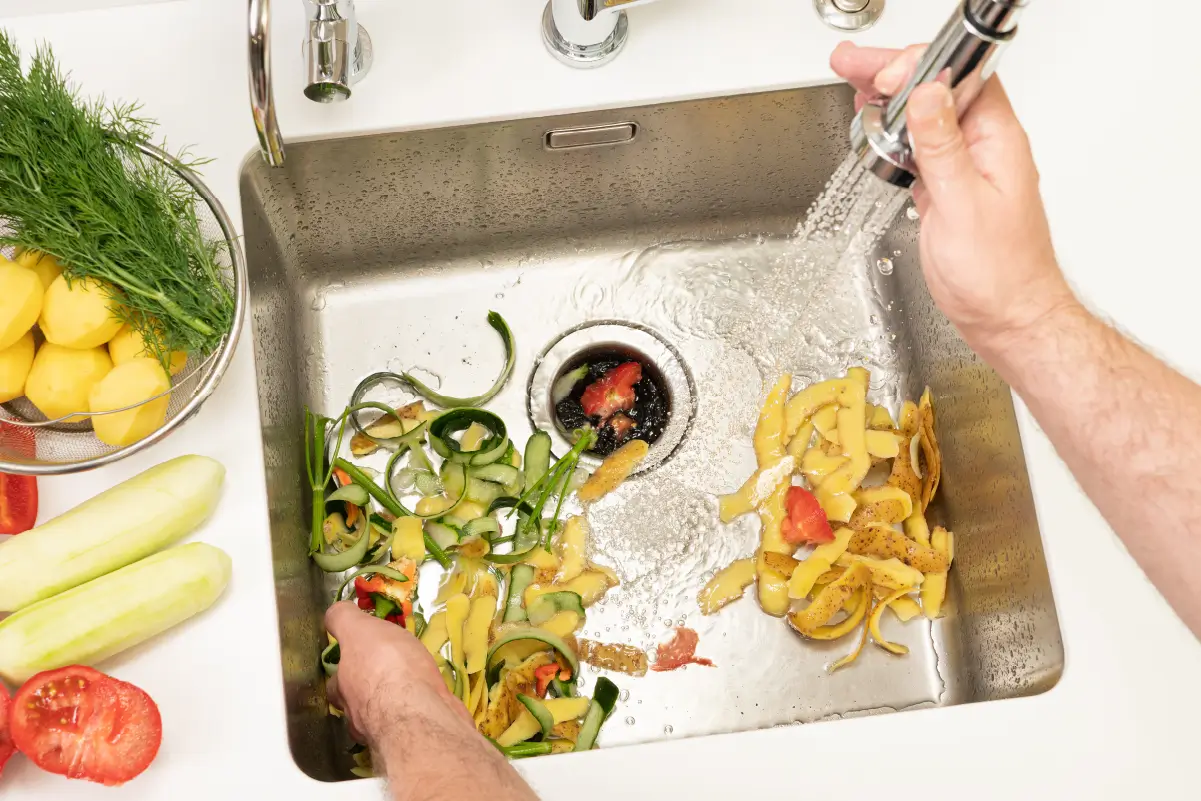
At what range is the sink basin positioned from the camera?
3.06 feet

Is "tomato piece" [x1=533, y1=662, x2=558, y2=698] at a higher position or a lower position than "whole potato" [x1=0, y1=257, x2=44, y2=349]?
lower

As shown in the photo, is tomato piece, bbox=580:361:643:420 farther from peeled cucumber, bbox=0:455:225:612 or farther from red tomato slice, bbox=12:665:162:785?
red tomato slice, bbox=12:665:162:785

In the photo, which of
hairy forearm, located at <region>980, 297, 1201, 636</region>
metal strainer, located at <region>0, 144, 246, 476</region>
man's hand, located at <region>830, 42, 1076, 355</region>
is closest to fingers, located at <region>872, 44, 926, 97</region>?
man's hand, located at <region>830, 42, 1076, 355</region>

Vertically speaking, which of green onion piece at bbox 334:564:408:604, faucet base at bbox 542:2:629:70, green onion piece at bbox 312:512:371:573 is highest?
faucet base at bbox 542:2:629:70

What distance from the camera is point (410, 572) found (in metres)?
0.97

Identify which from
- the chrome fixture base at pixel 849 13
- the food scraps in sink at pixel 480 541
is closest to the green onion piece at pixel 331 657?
the food scraps in sink at pixel 480 541

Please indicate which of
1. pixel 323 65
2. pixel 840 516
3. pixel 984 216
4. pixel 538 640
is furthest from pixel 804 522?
pixel 323 65

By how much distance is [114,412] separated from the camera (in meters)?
0.72

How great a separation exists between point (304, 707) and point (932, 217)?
2.25ft

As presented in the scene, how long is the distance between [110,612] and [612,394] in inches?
21.5

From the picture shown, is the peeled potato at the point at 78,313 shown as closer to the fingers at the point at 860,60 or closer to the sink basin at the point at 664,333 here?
the sink basin at the point at 664,333

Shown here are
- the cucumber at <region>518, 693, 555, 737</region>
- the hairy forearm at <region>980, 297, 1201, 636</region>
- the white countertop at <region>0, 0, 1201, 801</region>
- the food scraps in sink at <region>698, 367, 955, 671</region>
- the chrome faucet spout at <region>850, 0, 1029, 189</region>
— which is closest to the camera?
the chrome faucet spout at <region>850, 0, 1029, 189</region>

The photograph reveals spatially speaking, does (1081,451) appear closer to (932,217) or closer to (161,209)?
(932,217)

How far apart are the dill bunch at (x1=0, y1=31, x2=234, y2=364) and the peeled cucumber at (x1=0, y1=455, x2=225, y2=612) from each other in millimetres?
106
